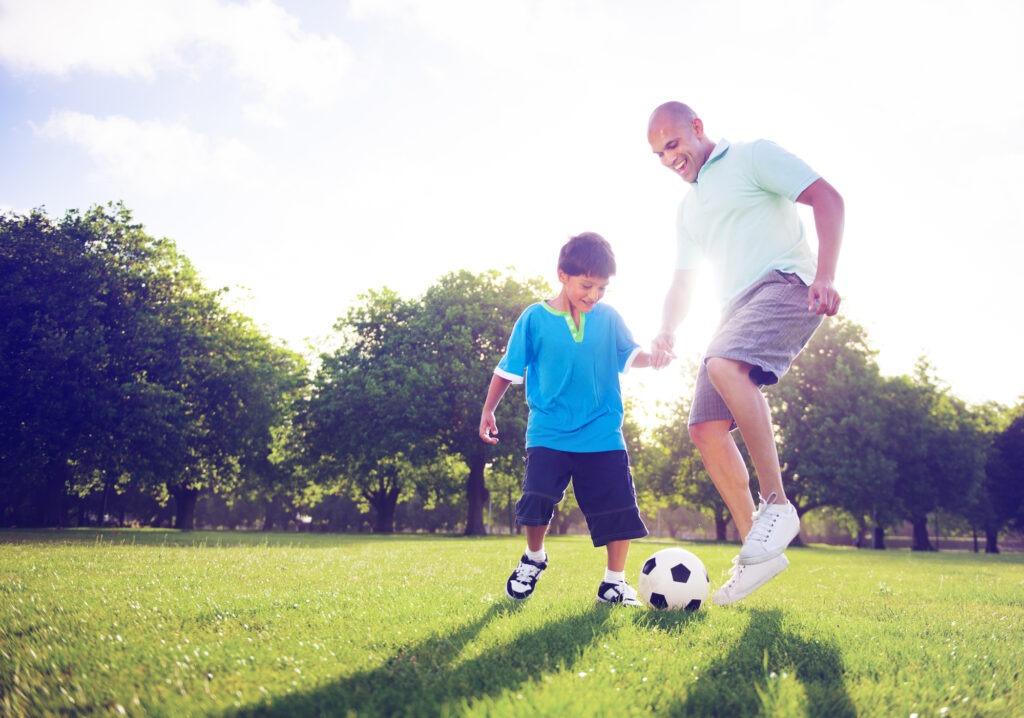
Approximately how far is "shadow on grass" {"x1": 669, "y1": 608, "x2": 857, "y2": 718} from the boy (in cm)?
159

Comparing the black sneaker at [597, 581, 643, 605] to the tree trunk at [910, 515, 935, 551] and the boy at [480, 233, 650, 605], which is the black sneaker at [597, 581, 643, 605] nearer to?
the boy at [480, 233, 650, 605]

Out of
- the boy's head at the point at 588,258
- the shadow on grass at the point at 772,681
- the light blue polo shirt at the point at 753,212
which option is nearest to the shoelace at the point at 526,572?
the shadow on grass at the point at 772,681

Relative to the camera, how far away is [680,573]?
4559 mm

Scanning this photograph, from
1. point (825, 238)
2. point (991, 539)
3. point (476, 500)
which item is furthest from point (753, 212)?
point (991, 539)

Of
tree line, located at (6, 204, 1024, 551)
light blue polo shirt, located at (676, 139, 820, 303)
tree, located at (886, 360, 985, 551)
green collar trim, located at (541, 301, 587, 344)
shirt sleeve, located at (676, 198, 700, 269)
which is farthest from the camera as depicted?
tree, located at (886, 360, 985, 551)

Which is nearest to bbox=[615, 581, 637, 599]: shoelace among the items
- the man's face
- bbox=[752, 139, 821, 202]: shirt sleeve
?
bbox=[752, 139, 821, 202]: shirt sleeve

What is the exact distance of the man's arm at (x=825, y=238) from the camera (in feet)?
13.2

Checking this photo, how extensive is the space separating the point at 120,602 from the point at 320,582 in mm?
2001

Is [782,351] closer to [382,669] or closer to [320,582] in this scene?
[382,669]

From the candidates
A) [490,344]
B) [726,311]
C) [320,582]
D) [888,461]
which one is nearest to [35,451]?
[490,344]

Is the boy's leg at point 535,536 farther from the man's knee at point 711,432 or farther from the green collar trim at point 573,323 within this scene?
the green collar trim at point 573,323

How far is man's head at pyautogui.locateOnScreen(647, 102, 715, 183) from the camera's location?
15.7 feet

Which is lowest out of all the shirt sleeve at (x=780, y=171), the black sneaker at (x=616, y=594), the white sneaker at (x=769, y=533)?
the black sneaker at (x=616, y=594)

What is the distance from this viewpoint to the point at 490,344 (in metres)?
31.2
